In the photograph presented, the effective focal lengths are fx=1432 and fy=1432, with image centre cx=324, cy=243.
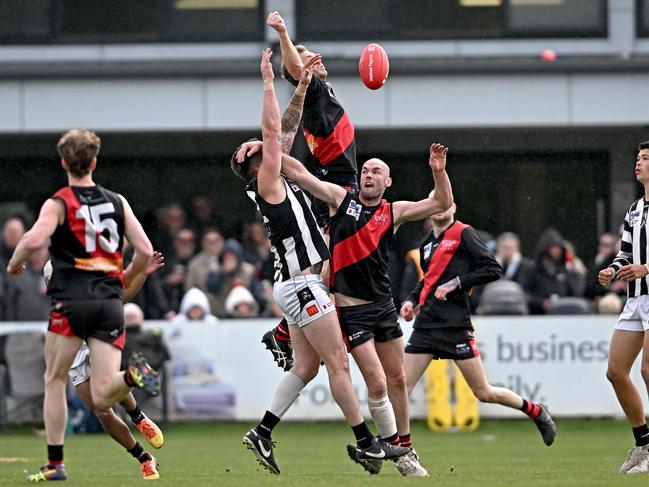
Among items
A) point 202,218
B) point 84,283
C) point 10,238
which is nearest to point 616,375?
point 84,283

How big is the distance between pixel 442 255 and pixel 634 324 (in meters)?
2.44

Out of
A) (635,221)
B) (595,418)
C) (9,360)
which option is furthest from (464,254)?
(9,360)

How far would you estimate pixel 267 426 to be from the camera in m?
10.8

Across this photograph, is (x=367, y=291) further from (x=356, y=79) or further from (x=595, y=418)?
(x=356, y=79)

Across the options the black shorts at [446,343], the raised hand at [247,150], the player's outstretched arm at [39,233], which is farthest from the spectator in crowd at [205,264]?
the player's outstretched arm at [39,233]

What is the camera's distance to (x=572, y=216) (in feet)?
77.0

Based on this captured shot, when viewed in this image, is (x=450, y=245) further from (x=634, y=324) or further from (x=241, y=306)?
(x=241, y=306)

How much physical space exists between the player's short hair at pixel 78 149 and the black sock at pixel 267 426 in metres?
2.51

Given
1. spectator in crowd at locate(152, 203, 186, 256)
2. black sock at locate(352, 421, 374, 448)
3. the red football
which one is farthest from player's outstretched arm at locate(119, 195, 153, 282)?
spectator in crowd at locate(152, 203, 186, 256)

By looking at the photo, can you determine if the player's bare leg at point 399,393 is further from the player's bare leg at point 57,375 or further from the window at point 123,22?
the window at point 123,22

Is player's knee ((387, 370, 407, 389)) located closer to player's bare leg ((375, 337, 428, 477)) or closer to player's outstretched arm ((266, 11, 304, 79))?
player's bare leg ((375, 337, 428, 477))

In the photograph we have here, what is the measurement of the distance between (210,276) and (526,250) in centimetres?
631

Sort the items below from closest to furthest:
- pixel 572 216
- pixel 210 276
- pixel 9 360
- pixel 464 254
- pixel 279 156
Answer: pixel 279 156, pixel 464 254, pixel 9 360, pixel 210 276, pixel 572 216

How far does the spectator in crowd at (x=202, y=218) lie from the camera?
72.7 feet
